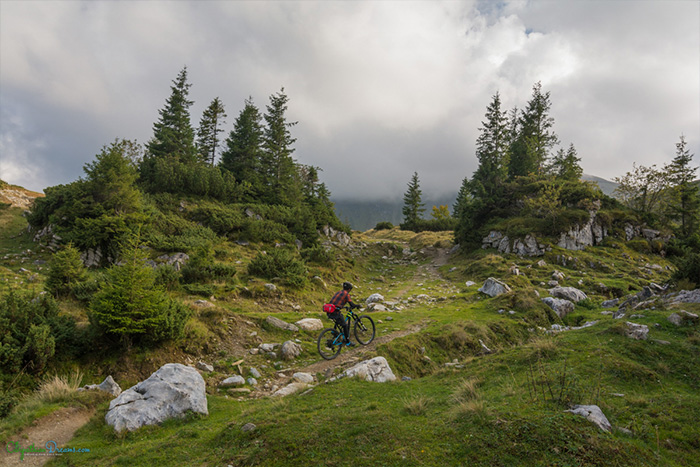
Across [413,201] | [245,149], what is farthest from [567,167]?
[245,149]

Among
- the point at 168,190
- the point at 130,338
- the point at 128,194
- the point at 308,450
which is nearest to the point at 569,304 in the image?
the point at 308,450

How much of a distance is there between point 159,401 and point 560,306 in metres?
18.3

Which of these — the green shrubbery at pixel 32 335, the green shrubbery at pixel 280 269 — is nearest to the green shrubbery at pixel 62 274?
the green shrubbery at pixel 32 335

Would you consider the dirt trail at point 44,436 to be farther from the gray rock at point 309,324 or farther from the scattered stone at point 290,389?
the gray rock at point 309,324

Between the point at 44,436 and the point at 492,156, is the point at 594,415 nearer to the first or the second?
the point at 44,436

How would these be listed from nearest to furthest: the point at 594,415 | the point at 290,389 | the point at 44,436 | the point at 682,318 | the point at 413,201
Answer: the point at 594,415
the point at 44,436
the point at 290,389
the point at 682,318
the point at 413,201

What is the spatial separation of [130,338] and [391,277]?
24.0 metres

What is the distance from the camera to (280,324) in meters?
12.7

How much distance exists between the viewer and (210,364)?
9508 mm

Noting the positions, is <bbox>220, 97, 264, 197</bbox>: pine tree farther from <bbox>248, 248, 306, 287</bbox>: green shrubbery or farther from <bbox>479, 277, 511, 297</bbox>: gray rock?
<bbox>479, 277, 511, 297</bbox>: gray rock

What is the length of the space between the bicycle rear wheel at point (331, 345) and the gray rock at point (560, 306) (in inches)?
471

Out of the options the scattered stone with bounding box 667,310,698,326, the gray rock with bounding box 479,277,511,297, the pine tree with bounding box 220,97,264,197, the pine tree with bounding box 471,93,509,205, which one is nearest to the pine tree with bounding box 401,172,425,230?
the pine tree with bounding box 471,93,509,205

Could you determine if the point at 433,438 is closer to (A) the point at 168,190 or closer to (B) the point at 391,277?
(B) the point at 391,277

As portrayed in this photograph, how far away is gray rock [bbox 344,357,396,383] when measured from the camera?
27.4ft
